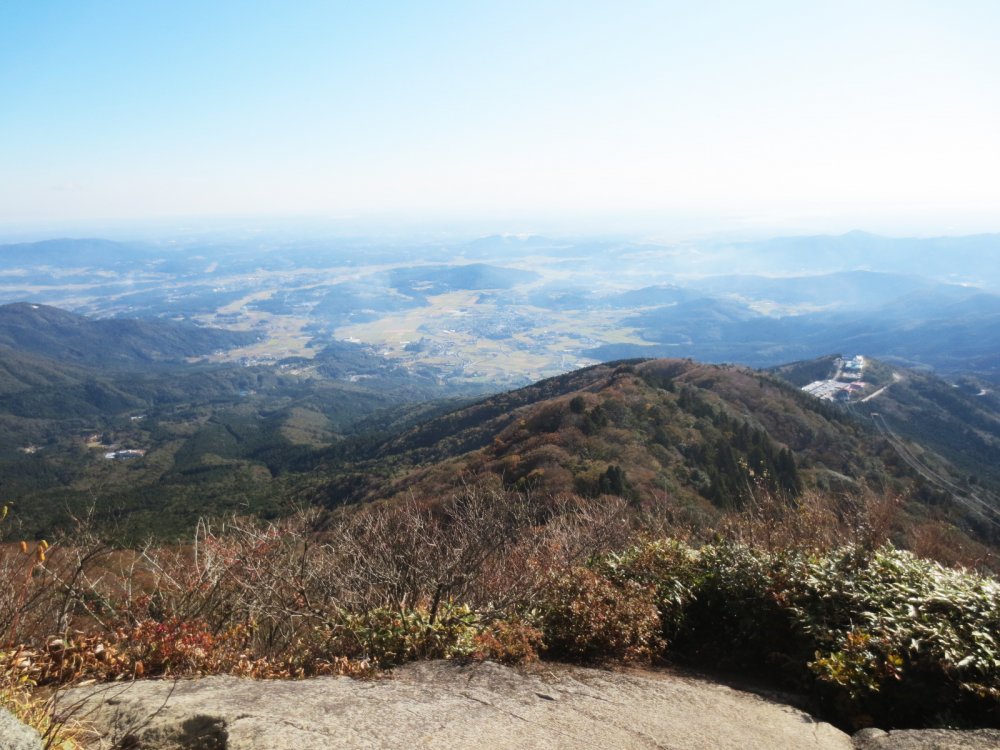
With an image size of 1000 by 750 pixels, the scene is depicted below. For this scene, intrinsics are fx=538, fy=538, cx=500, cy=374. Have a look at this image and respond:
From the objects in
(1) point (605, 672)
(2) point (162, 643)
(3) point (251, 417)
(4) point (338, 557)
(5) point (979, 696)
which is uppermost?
(2) point (162, 643)

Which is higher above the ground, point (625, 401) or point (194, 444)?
point (625, 401)

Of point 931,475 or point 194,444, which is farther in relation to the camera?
point 194,444

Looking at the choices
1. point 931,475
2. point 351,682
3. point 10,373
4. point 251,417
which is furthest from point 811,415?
point 10,373

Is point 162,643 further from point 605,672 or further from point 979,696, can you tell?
point 979,696

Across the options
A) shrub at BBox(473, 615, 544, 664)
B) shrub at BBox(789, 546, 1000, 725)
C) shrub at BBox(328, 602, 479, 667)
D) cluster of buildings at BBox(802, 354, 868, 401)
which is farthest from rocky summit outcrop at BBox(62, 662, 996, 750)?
cluster of buildings at BBox(802, 354, 868, 401)

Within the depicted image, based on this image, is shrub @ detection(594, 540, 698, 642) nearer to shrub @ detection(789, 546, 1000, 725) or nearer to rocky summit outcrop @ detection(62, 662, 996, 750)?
rocky summit outcrop @ detection(62, 662, 996, 750)

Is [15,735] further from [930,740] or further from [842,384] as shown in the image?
[842,384]

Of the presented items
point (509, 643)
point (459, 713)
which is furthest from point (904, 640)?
point (459, 713)
